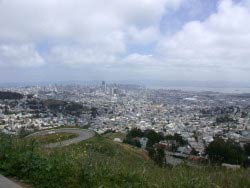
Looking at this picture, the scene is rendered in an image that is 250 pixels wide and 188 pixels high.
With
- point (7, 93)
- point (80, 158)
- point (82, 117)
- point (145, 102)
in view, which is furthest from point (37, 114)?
point (80, 158)

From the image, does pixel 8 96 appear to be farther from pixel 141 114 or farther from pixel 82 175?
pixel 82 175

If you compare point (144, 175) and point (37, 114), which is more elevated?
point (144, 175)

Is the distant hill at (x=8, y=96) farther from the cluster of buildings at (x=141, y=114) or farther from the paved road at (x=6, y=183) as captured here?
the paved road at (x=6, y=183)

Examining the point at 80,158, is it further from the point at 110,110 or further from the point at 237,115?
the point at 110,110

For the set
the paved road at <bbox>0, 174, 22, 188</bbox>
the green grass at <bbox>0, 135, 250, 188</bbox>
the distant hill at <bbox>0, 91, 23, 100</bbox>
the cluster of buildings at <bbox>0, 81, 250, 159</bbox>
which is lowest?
the cluster of buildings at <bbox>0, 81, 250, 159</bbox>

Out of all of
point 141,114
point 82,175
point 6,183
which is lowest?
point 141,114

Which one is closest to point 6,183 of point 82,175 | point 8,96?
point 82,175

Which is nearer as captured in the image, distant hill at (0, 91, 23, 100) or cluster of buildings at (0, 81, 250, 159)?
cluster of buildings at (0, 81, 250, 159)

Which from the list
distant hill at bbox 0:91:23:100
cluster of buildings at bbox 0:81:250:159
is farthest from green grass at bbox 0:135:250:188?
distant hill at bbox 0:91:23:100

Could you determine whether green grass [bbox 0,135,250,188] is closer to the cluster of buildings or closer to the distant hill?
the cluster of buildings

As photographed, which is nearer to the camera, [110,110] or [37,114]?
[37,114]

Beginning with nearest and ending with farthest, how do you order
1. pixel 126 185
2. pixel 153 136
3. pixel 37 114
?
pixel 126 185
pixel 153 136
pixel 37 114
